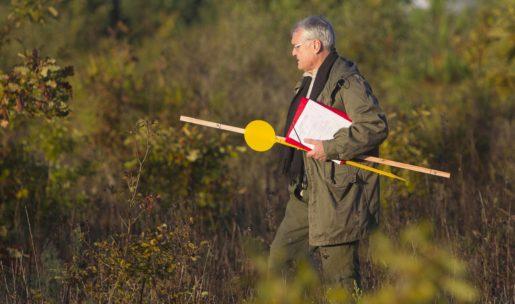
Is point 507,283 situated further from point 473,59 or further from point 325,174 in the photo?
point 473,59

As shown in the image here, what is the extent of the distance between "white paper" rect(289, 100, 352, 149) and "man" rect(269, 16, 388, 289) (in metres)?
0.05

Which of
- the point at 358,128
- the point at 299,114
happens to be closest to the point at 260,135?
the point at 299,114

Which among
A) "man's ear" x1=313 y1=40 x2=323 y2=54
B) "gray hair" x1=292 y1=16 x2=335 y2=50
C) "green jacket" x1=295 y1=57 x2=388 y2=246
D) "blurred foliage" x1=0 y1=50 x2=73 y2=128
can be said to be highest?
"gray hair" x1=292 y1=16 x2=335 y2=50

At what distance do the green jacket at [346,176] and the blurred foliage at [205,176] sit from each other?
1.06 ft

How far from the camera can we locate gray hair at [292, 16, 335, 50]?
3725mm

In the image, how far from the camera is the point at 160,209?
5.40m

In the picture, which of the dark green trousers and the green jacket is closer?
the green jacket

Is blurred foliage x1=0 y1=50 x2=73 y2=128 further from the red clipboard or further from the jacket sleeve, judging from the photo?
the jacket sleeve

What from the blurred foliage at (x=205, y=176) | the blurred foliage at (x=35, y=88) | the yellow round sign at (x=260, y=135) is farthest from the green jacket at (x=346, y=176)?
the blurred foliage at (x=35, y=88)

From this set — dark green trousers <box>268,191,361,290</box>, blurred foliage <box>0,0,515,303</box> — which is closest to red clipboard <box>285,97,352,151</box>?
dark green trousers <box>268,191,361,290</box>

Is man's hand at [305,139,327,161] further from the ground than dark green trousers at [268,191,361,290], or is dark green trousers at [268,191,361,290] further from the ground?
man's hand at [305,139,327,161]

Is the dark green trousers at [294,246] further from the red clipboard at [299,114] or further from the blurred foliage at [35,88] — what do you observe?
the blurred foliage at [35,88]

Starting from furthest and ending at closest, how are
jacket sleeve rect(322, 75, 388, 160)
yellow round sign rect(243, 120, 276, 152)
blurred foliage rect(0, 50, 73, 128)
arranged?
blurred foliage rect(0, 50, 73, 128)
yellow round sign rect(243, 120, 276, 152)
jacket sleeve rect(322, 75, 388, 160)

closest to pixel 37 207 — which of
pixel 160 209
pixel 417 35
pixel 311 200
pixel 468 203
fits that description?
pixel 160 209
